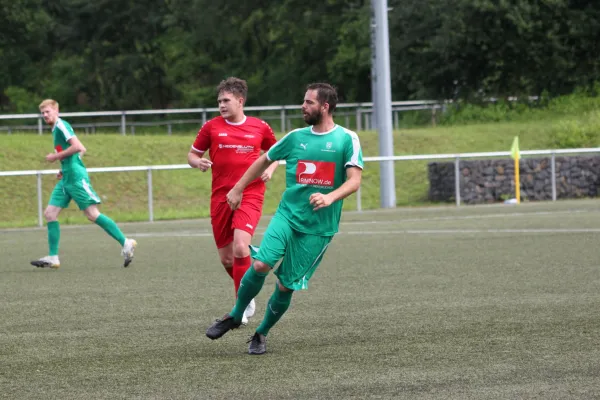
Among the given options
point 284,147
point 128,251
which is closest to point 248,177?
point 284,147

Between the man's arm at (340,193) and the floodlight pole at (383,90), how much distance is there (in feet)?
65.7

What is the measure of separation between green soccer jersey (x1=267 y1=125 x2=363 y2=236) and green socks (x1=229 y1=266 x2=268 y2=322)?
434 millimetres

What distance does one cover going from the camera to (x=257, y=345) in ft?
25.6

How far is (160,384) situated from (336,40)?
45334mm

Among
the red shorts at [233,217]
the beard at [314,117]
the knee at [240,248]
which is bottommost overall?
the knee at [240,248]

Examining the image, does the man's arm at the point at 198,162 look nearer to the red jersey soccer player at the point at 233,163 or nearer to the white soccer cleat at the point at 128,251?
the red jersey soccer player at the point at 233,163

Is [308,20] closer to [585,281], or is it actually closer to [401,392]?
[585,281]

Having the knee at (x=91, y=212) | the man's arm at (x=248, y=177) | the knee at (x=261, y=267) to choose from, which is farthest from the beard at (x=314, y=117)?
the knee at (x=91, y=212)

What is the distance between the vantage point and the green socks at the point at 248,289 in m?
8.00

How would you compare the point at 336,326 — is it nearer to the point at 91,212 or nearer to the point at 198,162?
the point at 198,162

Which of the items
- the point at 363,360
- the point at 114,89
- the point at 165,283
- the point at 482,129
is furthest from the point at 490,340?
the point at 114,89

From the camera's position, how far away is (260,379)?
22.3ft

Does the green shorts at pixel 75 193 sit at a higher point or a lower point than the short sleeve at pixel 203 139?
lower

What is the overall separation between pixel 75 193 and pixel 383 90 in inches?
573
